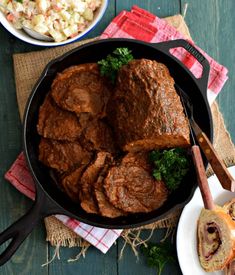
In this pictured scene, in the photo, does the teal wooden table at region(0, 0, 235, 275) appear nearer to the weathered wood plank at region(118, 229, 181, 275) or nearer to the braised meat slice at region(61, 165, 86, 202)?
the weathered wood plank at region(118, 229, 181, 275)

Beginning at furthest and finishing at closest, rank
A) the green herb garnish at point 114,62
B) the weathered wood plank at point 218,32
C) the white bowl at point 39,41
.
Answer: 1. the weathered wood plank at point 218,32
2. the white bowl at point 39,41
3. the green herb garnish at point 114,62

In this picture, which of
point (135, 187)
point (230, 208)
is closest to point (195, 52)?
point (135, 187)

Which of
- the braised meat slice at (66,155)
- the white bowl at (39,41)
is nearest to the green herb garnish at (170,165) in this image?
the braised meat slice at (66,155)

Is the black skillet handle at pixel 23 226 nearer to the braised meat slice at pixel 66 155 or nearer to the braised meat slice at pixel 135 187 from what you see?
the braised meat slice at pixel 66 155

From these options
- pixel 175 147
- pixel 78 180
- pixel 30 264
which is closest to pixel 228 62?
pixel 175 147

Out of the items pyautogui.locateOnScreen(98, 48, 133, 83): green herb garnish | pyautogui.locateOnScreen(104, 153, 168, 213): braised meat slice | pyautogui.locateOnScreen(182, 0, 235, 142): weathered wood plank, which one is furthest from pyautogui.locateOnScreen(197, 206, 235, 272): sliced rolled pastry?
pyautogui.locateOnScreen(98, 48, 133, 83): green herb garnish

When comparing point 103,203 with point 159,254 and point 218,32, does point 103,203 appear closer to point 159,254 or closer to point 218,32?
point 159,254
